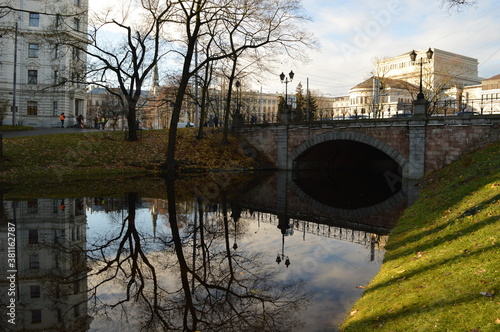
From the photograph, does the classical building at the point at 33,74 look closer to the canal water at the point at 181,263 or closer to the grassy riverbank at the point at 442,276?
the canal water at the point at 181,263

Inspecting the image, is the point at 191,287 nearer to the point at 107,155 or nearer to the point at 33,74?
the point at 107,155

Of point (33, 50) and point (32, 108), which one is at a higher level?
point (33, 50)

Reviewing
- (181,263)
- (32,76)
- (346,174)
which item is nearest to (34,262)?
(181,263)

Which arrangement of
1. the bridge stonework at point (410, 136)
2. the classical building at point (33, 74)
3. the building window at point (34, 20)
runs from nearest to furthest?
the bridge stonework at point (410, 136) < the classical building at point (33, 74) < the building window at point (34, 20)

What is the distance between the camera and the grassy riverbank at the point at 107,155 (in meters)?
22.5

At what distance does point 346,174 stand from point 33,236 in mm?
27974

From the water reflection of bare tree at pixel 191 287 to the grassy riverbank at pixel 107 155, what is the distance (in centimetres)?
1485

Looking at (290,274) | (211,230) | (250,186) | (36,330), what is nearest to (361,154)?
(250,186)

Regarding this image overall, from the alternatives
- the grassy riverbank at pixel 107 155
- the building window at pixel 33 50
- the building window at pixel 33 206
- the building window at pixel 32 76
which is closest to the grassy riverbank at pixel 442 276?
the building window at pixel 33 206

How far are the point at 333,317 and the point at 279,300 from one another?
101 centimetres

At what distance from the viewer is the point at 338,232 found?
1194cm

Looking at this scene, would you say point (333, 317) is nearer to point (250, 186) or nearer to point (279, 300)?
point (279, 300)

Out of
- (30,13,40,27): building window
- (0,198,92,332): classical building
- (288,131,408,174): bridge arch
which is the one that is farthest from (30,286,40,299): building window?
(30,13,40,27): building window

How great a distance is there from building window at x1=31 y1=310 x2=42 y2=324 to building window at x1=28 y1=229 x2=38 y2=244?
416 cm
